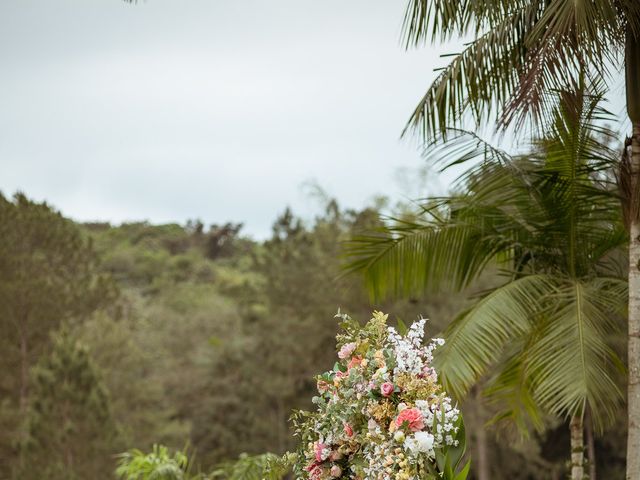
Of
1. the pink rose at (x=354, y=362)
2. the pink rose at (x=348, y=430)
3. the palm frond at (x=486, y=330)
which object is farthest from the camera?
the palm frond at (x=486, y=330)

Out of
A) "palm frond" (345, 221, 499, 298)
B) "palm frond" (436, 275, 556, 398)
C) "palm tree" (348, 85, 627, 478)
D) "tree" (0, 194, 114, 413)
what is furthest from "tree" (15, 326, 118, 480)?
"palm frond" (436, 275, 556, 398)

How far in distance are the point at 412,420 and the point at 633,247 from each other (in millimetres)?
3475

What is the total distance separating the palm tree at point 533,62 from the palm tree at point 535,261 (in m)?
0.41

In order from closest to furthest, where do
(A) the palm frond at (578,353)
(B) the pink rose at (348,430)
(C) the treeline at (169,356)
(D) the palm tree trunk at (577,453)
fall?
(B) the pink rose at (348,430) < (A) the palm frond at (578,353) < (D) the palm tree trunk at (577,453) < (C) the treeline at (169,356)

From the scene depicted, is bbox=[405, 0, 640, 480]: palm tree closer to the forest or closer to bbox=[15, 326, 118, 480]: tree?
the forest

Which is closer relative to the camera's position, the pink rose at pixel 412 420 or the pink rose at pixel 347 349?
the pink rose at pixel 412 420

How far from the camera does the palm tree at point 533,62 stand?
582cm

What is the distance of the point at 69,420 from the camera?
2078 cm

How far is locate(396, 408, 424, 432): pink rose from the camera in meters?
3.62

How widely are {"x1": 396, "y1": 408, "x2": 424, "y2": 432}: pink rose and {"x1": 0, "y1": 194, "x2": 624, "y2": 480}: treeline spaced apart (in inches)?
599

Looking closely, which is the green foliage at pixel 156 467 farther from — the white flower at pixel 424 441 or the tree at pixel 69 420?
the tree at pixel 69 420

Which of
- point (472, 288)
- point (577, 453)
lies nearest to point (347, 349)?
point (577, 453)

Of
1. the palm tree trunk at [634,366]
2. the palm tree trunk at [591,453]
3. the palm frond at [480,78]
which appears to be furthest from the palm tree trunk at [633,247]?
the palm tree trunk at [591,453]

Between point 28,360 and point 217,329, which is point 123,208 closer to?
point 217,329
